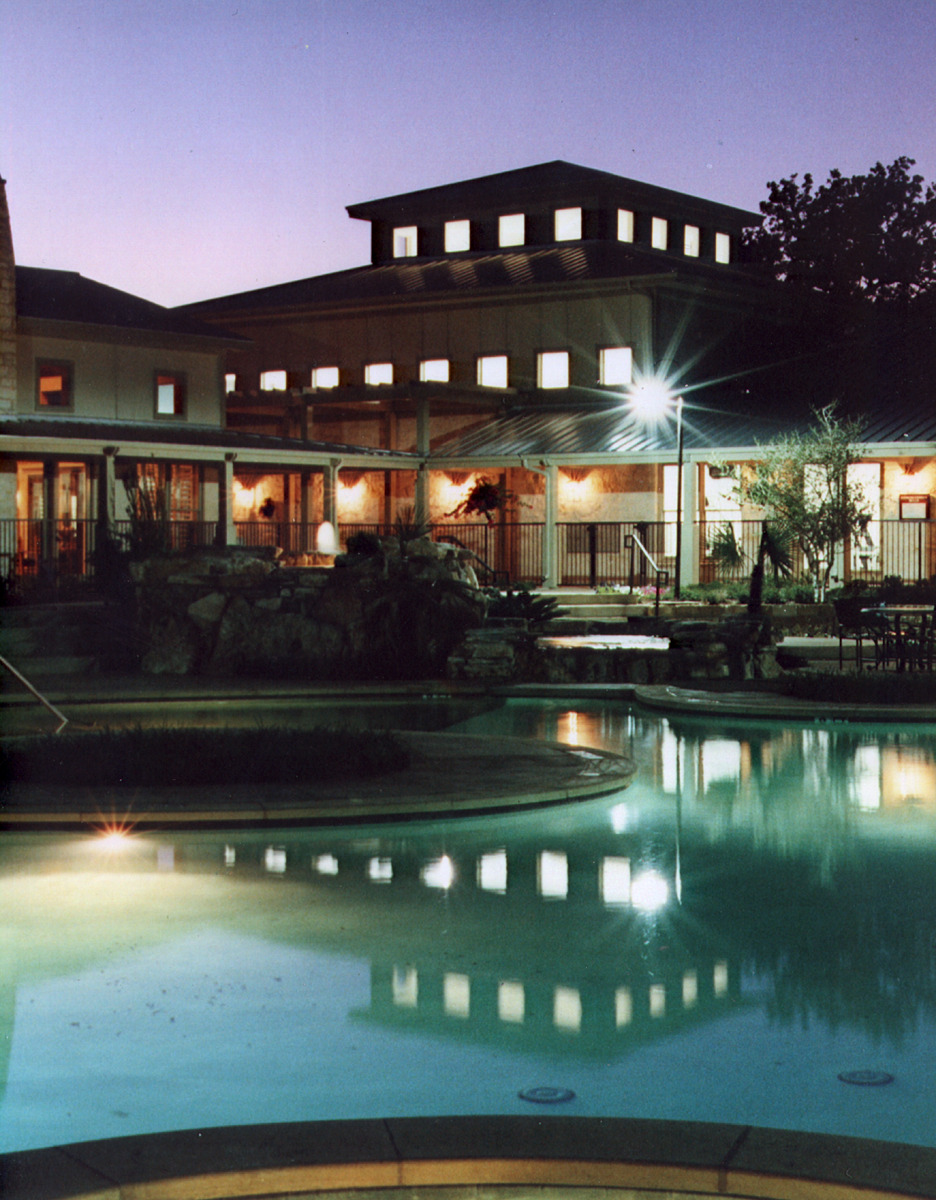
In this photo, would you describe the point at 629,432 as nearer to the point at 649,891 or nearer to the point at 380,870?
the point at 380,870

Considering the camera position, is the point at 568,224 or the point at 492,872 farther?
the point at 568,224

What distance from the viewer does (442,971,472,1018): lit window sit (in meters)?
6.51

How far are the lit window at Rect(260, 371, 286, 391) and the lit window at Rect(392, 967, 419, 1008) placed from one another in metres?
39.3

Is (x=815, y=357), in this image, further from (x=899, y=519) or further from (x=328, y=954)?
(x=328, y=954)

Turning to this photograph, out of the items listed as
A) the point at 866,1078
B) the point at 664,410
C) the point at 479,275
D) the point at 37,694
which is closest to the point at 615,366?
the point at 664,410

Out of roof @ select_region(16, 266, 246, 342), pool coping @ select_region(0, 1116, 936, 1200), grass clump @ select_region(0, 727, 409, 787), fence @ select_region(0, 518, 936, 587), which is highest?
roof @ select_region(16, 266, 246, 342)

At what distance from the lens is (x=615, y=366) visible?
133 ft

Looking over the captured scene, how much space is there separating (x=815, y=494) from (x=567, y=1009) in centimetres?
2720

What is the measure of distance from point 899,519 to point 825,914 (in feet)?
86.7

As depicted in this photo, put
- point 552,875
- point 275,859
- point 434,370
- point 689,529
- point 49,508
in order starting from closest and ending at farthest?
1. point 552,875
2. point 275,859
3. point 49,508
4. point 689,529
5. point 434,370

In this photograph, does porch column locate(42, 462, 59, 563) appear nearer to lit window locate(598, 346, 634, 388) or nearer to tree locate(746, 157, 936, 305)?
lit window locate(598, 346, 634, 388)

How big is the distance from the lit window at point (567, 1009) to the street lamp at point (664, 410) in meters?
24.5

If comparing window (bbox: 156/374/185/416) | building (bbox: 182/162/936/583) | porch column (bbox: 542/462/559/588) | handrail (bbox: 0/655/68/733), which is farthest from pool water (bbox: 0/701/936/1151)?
window (bbox: 156/374/185/416)

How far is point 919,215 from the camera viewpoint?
5103 cm
